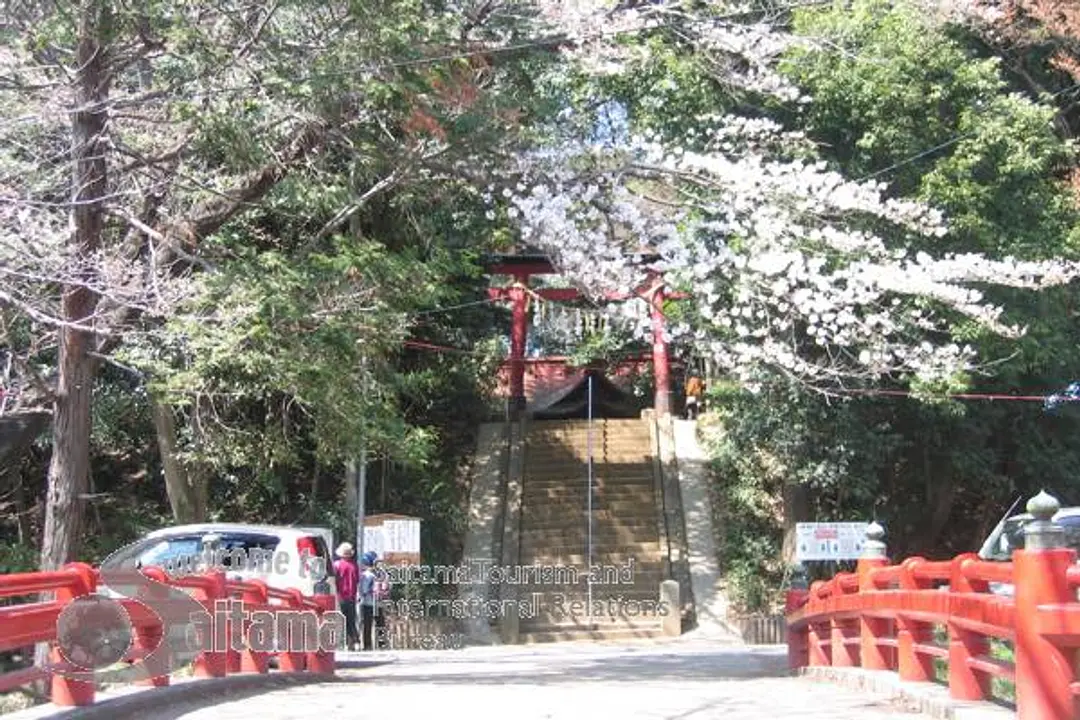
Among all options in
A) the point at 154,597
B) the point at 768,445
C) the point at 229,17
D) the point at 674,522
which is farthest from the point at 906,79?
the point at 154,597

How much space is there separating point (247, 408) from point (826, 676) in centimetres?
1261

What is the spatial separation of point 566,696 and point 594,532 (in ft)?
47.7

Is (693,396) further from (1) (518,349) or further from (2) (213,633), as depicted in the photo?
(2) (213,633)

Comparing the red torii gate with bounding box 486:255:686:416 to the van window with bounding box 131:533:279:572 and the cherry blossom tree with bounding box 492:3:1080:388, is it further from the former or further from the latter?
the van window with bounding box 131:533:279:572

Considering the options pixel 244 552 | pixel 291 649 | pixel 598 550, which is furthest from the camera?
pixel 598 550

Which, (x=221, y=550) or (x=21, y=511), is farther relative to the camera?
(x=21, y=511)

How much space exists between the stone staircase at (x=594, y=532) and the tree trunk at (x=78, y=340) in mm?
11320

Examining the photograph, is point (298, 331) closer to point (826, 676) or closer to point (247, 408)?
point (826, 676)

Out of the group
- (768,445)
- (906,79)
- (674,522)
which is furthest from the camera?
(674,522)

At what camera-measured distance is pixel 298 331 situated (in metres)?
12.4

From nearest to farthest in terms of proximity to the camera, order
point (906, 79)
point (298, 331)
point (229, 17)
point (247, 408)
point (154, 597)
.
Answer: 1. point (154, 597)
2. point (229, 17)
3. point (298, 331)
4. point (906, 79)
5. point (247, 408)

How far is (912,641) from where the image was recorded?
9.00 m

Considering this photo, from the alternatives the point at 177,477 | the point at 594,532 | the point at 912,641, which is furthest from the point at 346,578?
the point at 912,641

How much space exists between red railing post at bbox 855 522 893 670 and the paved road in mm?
356
